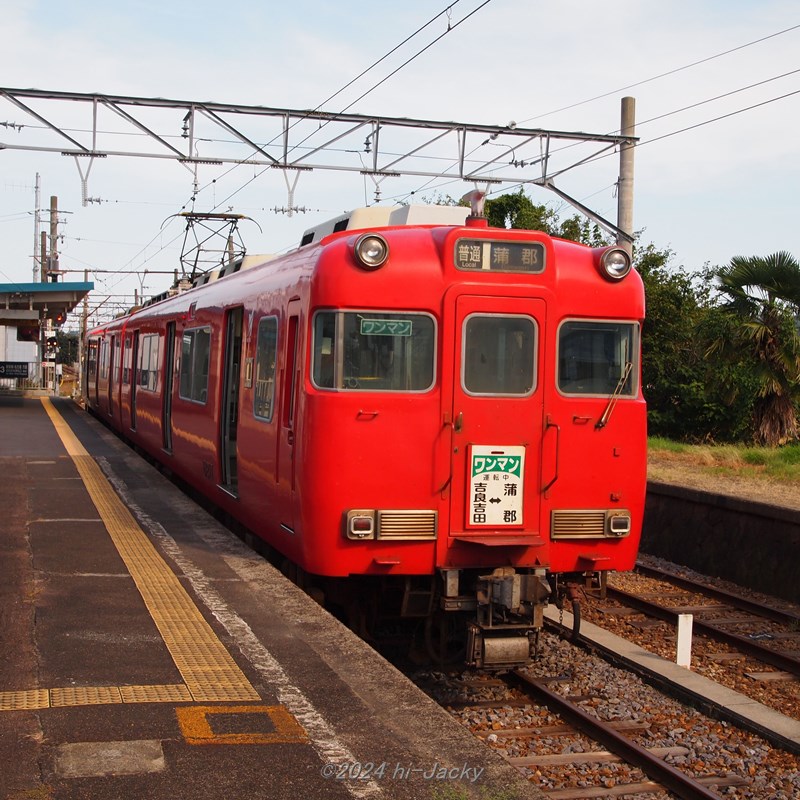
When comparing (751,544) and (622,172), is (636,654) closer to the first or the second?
(751,544)

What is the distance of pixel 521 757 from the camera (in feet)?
20.1

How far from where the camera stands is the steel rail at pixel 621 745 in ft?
18.2

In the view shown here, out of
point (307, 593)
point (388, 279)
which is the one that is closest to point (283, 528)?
point (307, 593)

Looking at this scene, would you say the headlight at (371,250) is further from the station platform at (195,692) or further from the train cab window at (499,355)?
the station platform at (195,692)

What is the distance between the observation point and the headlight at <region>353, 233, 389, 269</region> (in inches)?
266

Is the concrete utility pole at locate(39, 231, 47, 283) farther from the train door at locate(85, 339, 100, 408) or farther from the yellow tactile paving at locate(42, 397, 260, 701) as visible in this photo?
the yellow tactile paving at locate(42, 397, 260, 701)

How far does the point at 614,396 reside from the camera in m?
7.26

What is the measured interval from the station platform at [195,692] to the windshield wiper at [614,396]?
7.47 feet

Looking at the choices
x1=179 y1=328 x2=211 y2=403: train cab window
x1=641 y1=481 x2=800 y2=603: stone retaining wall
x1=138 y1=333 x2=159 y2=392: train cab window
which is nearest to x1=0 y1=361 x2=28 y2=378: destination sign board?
x1=138 y1=333 x2=159 y2=392: train cab window

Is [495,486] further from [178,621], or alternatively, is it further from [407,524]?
[178,621]

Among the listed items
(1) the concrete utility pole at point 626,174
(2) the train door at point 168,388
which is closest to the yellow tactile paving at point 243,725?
(2) the train door at point 168,388

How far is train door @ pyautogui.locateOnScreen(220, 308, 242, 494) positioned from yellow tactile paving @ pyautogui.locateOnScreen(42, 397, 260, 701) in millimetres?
1017

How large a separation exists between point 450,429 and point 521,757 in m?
2.09

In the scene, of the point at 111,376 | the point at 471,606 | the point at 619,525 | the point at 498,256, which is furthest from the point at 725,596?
the point at 111,376
